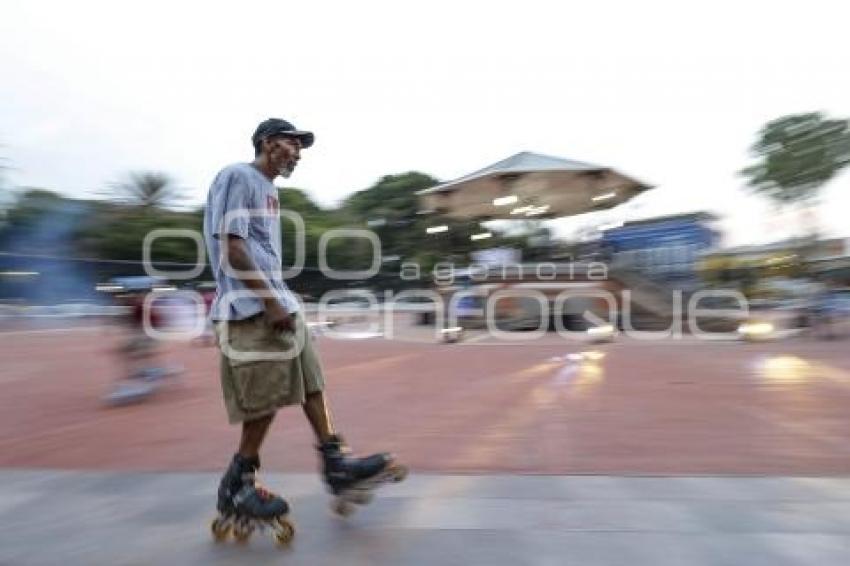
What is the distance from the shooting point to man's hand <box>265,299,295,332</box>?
2.64 meters

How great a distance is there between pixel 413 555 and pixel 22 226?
2875 centimetres

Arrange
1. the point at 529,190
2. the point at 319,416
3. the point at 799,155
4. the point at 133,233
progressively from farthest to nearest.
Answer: the point at 799,155 < the point at 133,233 < the point at 529,190 < the point at 319,416

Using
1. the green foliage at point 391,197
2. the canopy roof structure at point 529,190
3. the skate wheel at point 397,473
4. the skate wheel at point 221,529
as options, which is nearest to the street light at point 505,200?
the canopy roof structure at point 529,190

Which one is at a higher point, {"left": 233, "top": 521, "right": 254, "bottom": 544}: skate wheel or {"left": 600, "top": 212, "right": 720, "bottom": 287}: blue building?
{"left": 600, "top": 212, "right": 720, "bottom": 287}: blue building

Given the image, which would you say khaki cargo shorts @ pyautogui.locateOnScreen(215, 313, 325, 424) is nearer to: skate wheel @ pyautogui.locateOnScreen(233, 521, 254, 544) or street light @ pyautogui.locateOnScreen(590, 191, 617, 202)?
skate wheel @ pyautogui.locateOnScreen(233, 521, 254, 544)

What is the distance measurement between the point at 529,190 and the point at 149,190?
113 feet

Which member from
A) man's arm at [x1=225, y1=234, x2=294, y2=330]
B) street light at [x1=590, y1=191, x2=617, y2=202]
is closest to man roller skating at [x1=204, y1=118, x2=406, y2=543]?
man's arm at [x1=225, y1=234, x2=294, y2=330]

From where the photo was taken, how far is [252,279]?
2625 mm

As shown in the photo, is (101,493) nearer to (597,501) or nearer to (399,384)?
(597,501)

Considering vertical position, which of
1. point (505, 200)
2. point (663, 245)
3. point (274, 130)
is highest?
point (505, 200)

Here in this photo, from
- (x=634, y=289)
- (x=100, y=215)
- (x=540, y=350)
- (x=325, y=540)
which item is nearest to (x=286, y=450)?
(x=325, y=540)

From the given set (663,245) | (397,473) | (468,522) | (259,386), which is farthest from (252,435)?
(663,245)

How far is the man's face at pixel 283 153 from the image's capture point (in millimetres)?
2830

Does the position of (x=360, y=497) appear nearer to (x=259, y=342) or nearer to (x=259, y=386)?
(x=259, y=386)
